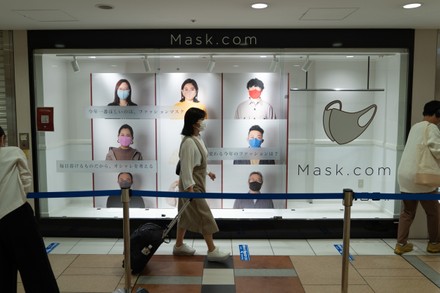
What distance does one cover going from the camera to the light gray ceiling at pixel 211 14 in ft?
11.2

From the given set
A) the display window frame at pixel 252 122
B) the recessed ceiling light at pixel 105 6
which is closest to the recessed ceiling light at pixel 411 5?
the display window frame at pixel 252 122

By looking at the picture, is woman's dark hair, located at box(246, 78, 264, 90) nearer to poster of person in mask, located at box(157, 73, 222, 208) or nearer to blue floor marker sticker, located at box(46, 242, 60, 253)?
poster of person in mask, located at box(157, 73, 222, 208)

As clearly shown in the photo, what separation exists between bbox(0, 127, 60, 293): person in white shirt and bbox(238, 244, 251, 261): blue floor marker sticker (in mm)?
1975

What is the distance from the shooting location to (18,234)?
8.69 feet

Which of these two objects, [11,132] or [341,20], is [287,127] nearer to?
[341,20]

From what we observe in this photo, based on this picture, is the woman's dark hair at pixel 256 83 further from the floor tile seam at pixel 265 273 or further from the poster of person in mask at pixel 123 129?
the floor tile seam at pixel 265 273

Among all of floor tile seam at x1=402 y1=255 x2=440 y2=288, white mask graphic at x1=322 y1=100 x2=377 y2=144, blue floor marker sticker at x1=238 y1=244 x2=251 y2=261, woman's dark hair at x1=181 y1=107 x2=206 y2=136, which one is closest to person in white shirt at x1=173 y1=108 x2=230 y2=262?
woman's dark hair at x1=181 y1=107 x2=206 y2=136

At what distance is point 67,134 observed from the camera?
15.7ft

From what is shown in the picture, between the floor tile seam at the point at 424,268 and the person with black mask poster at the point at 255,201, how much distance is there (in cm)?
164

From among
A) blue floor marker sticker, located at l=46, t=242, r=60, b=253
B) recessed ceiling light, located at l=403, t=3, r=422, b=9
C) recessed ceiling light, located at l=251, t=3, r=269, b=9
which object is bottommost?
blue floor marker sticker, located at l=46, t=242, r=60, b=253

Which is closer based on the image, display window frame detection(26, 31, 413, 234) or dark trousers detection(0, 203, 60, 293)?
dark trousers detection(0, 203, 60, 293)

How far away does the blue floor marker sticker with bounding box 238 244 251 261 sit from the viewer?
410 cm

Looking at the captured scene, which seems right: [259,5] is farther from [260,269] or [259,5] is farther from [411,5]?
[260,269]

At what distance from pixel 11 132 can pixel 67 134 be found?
65 centimetres
